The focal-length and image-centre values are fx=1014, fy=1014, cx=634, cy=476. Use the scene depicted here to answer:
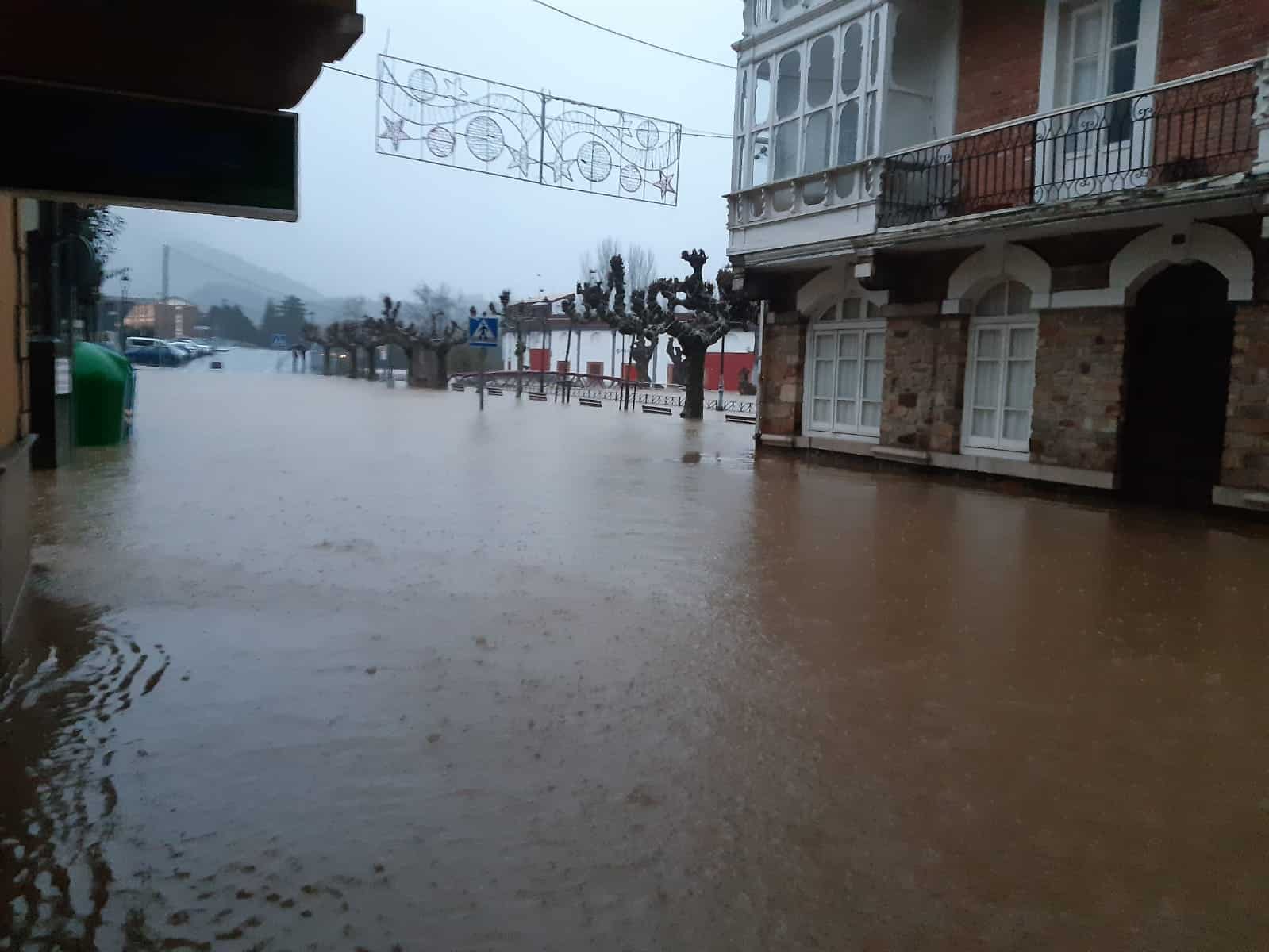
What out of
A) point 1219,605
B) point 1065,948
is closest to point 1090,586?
point 1219,605

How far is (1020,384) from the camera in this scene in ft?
46.7

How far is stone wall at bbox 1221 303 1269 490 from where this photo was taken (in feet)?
36.0

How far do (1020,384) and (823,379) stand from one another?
4.48 metres

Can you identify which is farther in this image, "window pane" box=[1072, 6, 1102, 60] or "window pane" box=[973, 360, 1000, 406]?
"window pane" box=[973, 360, 1000, 406]

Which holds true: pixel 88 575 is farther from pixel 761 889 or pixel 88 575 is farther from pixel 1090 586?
pixel 1090 586

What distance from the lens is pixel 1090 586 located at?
7.69 metres

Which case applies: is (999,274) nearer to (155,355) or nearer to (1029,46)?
(1029,46)

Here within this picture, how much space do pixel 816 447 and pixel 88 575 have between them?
13.3 meters

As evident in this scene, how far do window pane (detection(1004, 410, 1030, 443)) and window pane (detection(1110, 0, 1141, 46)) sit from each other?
4846mm

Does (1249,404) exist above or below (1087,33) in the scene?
below

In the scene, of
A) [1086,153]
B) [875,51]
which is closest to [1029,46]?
[875,51]

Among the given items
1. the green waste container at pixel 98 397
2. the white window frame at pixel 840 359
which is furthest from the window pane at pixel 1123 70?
the green waste container at pixel 98 397

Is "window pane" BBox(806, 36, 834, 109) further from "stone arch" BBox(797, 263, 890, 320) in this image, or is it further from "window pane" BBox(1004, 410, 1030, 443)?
"window pane" BBox(1004, 410, 1030, 443)

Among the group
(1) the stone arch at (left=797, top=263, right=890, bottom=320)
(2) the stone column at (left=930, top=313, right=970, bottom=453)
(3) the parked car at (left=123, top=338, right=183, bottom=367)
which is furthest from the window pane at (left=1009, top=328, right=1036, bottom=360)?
(3) the parked car at (left=123, top=338, right=183, bottom=367)
